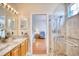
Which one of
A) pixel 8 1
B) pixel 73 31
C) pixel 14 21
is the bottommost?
pixel 73 31

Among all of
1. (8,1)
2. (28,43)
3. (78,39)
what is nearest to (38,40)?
(28,43)

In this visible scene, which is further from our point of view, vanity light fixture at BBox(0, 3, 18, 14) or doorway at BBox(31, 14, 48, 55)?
doorway at BBox(31, 14, 48, 55)

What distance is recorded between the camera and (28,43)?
7.02 feet

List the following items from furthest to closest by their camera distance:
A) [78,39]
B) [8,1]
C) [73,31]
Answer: [73,31] < [78,39] < [8,1]

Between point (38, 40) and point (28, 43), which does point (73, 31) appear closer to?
point (38, 40)

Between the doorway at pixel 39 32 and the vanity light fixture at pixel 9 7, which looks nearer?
the vanity light fixture at pixel 9 7

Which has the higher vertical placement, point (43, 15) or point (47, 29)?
point (43, 15)

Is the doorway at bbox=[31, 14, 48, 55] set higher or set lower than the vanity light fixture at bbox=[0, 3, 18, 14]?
lower

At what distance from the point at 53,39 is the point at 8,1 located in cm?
114

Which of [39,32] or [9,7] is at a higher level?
[9,7]

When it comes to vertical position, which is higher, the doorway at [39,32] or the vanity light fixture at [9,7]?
the vanity light fixture at [9,7]

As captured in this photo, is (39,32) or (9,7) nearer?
(9,7)

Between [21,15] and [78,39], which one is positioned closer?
[78,39]

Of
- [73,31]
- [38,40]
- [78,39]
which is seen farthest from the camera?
[38,40]
